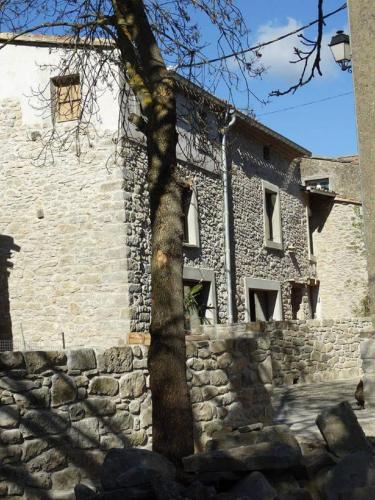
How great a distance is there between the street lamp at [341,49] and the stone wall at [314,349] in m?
6.19

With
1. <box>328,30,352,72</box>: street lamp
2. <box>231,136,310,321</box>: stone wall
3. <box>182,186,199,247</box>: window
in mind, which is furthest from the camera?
<box>231,136,310,321</box>: stone wall

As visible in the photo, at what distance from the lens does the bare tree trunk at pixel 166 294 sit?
5555 millimetres

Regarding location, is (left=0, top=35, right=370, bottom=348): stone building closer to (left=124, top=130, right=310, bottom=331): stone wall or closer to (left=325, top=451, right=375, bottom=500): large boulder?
(left=124, top=130, right=310, bottom=331): stone wall

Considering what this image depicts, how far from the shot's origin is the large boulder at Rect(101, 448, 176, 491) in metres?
4.83

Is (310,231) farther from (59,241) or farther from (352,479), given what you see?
(352,479)

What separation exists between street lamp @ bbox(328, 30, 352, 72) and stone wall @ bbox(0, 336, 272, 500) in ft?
12.3

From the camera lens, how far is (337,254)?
23.3 meters

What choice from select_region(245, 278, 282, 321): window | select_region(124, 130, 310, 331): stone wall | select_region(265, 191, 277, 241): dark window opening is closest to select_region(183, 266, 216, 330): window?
select_region(124, 130, 310, 331): stone wall

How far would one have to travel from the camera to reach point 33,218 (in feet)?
47.3

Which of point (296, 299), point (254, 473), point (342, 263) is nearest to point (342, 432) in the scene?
point (254, 473)

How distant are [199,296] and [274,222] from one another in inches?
196

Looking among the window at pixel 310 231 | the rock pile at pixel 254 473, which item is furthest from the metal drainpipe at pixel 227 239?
the rock pile at pixel 254 473

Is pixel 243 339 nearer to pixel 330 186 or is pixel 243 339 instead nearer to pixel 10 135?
pixel 10 135

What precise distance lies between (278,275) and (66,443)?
1469 centimetres
